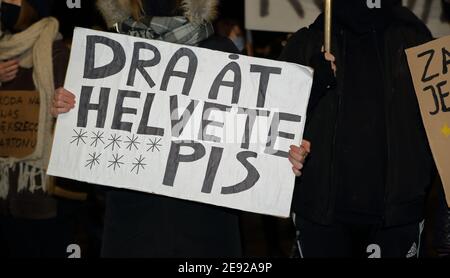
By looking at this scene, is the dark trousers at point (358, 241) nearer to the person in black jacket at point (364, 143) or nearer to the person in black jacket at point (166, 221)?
the person in black jacket at point (364, 143)

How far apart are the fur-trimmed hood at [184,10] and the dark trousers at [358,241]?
0.97 meters

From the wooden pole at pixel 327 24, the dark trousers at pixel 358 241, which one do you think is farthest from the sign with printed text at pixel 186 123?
the dark trousers at pixel 358 241

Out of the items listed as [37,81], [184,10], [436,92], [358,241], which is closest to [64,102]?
[184,10]

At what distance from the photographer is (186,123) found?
10.2 feet

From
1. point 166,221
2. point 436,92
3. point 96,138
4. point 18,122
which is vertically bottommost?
point 166,221

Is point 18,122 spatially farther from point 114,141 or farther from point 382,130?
point 382,130

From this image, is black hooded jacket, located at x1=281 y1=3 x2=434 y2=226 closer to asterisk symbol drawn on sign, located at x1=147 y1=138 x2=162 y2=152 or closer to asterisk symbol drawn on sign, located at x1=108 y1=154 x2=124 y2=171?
asterisk symbol drawn on sign, located at x1=147 y1=138 x2=162 y2=152

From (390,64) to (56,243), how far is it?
1876mm

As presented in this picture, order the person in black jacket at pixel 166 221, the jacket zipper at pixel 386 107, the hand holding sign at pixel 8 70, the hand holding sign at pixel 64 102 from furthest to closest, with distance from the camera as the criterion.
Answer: the hand holding sign at pixel 8 70 → the jacket zipper at pixel 386 107 → the hand holding sign at pixel 64 102 → the person in black jacket at pixel 166 221

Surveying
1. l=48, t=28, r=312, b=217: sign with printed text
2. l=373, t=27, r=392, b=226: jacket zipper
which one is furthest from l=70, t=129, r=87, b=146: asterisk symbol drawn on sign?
l=373, t=27, r=392, b=226: jacket zipper

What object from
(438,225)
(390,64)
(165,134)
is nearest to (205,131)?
(165,134)

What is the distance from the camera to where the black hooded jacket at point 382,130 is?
325cm

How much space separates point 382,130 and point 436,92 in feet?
0.95

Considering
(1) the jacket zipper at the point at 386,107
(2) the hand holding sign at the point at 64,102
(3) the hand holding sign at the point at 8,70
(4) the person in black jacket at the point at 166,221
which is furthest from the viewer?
(3) the hand holding sign at the point at 8,70
